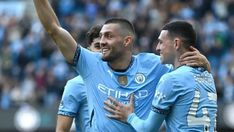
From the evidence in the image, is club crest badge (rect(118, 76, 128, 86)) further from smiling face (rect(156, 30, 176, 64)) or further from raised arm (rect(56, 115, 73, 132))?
raised arm (rect(56, 115, 73, 132))

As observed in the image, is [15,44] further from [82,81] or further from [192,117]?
[192,117]

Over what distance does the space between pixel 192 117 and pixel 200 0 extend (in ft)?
50.6

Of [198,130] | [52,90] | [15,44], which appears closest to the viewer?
[198,130]

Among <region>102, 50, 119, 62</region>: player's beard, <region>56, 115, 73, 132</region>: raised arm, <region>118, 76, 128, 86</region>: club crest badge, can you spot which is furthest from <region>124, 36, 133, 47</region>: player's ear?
<region>56, 115, 73, 132</region>: raised arm

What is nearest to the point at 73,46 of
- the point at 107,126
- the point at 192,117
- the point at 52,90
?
the point at 107,126

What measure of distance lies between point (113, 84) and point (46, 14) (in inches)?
36.3

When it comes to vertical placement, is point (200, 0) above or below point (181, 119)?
above

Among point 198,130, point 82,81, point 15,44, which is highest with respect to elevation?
point 15,44

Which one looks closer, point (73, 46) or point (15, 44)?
point (73, 46)

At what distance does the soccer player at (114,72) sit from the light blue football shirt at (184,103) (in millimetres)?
674

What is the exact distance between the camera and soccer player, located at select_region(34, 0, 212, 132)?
25.0ft

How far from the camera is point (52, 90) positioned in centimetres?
1916

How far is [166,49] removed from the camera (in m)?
7.19

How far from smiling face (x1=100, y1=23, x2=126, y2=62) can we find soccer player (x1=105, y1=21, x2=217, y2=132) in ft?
2.00
